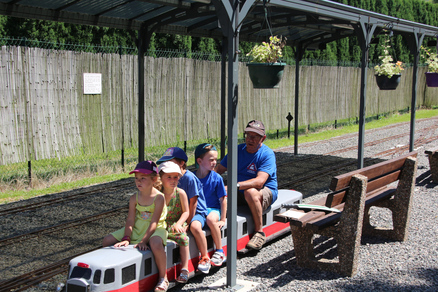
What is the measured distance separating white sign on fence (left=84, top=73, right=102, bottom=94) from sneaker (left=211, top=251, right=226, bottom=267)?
6088 mm

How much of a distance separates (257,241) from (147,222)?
1650 mm

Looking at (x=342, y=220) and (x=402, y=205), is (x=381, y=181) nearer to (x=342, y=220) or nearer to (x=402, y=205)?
(x=402, y=205)

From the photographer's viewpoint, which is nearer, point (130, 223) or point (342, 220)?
point (130, 223)

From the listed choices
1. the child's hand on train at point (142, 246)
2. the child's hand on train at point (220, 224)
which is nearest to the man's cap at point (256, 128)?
the child's hand on train at point (220, 224)

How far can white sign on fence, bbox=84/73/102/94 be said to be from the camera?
10.1m

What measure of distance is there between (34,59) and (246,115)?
7.11 metres

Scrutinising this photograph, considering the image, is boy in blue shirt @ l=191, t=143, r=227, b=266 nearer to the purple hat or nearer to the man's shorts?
the man's shorts

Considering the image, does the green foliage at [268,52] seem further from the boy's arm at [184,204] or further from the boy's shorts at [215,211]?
the boy's arm at [184,204]

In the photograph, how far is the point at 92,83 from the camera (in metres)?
10.2

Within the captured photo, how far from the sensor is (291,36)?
1220cm

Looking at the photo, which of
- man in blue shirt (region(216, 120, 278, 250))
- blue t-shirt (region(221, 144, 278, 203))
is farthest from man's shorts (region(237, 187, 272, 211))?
blue t-shirt (region(221, 144, 278, 203))

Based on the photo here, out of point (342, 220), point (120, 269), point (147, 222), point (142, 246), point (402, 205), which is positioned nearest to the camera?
point (120, 269)

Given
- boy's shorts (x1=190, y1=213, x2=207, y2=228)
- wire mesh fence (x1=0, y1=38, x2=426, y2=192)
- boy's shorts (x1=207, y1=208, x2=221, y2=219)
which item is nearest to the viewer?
boy's shorts (x1=190, y1=213, x2=207, y2=228)

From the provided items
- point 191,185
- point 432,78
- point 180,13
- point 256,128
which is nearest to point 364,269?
point 256,128
